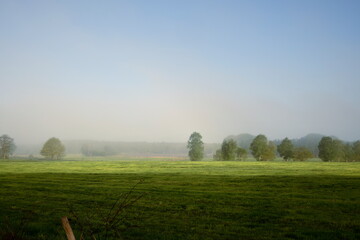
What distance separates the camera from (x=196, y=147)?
6038 inches

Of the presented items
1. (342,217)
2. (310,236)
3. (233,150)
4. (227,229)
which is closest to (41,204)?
(227,229)

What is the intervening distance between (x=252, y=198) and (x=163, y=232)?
13501mm

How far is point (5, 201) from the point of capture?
917 inches

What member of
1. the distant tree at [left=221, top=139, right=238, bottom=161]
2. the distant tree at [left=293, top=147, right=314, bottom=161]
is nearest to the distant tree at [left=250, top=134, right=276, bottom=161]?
the distant tree at [left=221, top=139, right=238, bottom=161]

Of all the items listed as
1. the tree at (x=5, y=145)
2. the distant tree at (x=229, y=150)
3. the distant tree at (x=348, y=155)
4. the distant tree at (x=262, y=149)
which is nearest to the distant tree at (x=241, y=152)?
the distant tree at (x=262, y=149)

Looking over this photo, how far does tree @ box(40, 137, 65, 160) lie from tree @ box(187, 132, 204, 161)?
72.0 m

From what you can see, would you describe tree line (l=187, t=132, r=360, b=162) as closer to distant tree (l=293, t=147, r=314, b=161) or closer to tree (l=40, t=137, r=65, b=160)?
distant tree (l=293, t=147, r=314, b=161)

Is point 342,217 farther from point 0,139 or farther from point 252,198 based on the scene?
point 0,139

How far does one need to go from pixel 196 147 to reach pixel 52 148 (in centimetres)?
7830

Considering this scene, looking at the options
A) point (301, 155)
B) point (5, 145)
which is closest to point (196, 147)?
point (301, 155)

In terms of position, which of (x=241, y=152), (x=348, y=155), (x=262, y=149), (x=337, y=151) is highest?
(x=262, y=149)

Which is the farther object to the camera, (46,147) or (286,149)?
(46,147)

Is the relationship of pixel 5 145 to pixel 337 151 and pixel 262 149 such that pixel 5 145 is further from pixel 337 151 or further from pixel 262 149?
pixel 337 151

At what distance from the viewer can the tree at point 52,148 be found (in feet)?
546
